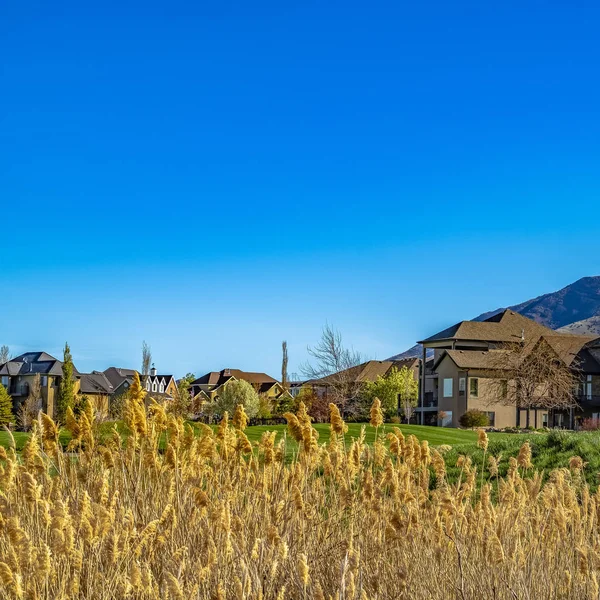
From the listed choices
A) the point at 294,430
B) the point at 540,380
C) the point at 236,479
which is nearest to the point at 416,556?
the point at 294,430

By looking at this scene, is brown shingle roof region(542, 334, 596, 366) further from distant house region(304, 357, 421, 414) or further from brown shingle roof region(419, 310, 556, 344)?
distant house region(304, 357, 421, 414)

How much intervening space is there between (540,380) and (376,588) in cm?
4263

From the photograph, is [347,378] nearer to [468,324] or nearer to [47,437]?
[468,324]

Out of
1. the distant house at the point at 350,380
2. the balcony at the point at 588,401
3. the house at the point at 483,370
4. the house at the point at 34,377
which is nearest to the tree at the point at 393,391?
the distant house at the point at 350,380

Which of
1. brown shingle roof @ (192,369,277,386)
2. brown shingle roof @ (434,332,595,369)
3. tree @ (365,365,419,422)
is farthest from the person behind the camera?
brown shingle roof @ (192,369,277,386)

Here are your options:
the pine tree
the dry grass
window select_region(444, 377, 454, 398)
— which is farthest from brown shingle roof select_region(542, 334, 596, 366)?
the dry grass

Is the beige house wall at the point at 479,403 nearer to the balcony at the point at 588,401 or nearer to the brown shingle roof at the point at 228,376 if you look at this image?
the balcony at the point at 588,401

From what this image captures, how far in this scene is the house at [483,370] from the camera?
52188 mm

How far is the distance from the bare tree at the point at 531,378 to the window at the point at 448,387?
5075mm

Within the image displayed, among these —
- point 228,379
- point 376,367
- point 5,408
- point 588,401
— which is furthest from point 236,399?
point 228,379

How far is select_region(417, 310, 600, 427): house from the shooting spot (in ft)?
171

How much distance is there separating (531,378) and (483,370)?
8.81m

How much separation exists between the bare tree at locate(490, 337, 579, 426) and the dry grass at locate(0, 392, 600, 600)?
3876cm

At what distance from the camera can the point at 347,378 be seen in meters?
50.8
